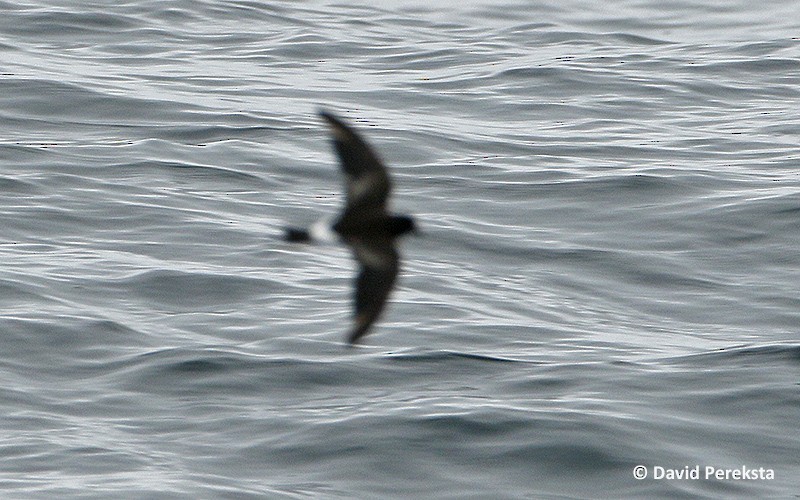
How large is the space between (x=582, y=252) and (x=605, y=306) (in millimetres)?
925

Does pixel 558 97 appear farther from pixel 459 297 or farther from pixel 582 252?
pixel 459 297

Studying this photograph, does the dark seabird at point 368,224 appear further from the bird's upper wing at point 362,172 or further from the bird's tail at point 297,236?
the bird's tail at point 297,236

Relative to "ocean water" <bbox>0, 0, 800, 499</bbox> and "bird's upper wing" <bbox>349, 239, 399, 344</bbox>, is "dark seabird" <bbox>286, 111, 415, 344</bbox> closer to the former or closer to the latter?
"bird's upper wing" <bbox>349, 239, 399, 344</bbox>

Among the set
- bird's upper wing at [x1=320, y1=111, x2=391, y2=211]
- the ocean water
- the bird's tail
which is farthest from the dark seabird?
the ocean water

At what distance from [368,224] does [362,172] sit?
20 centimetres

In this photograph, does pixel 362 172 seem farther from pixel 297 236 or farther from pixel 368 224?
pixel 297 236

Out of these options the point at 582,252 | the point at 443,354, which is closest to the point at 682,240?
the point at 582,252

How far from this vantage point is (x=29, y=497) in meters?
7.75

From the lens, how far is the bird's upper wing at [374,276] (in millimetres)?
5988

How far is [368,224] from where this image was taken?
19.7ft

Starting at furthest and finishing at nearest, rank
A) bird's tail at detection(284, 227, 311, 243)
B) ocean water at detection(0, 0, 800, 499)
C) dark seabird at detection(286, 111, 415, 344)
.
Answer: ocean water at detection(0, 0, 800, 499) < dark seabird at detection(286, 111, 415, 344) < bird's tail at detection(284, 227, 311, 243)

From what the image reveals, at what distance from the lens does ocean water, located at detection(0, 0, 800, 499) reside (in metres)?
8.34

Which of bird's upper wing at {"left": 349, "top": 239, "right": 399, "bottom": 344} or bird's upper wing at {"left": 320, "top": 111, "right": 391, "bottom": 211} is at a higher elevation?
bird's upper wing at {"left": 320, "top": 111, "right": 391, "bottom": 211}

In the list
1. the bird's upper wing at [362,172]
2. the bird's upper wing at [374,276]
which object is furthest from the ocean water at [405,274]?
the bird's upper wing at [362,172]
